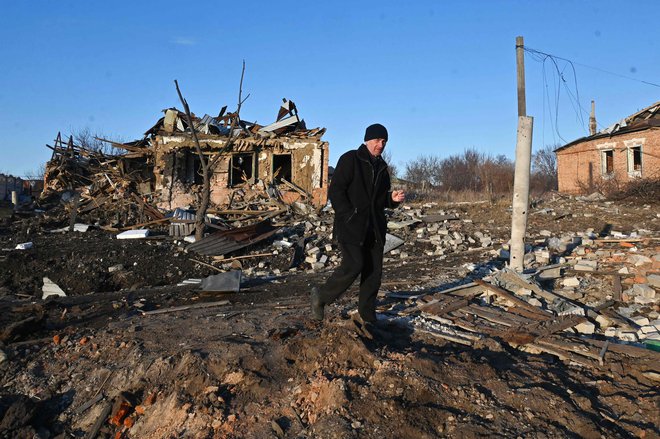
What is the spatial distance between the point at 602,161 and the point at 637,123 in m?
2.16

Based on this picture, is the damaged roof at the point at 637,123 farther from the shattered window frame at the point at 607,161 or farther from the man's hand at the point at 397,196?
the man's hand at the point at 397,196

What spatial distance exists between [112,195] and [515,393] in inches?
722

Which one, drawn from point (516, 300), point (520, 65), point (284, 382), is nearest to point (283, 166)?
point (520, 65)

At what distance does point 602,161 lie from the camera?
→ 23828 mm

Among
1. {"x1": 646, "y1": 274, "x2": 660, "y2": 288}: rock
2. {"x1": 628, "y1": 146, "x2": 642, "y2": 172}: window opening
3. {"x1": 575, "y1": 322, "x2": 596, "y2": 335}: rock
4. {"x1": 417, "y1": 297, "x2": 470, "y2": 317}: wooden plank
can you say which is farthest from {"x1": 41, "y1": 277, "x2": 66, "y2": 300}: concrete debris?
{"x1": 628, "y1": 146, "x2": 642, "y2": 172}: window opening

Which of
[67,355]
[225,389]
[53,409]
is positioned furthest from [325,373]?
[67,355]

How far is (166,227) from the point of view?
15406mm

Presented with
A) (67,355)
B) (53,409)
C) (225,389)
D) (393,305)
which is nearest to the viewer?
(225,389)

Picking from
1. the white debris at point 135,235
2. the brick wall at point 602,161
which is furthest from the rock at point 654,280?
Result: the brick wall at point 602,161

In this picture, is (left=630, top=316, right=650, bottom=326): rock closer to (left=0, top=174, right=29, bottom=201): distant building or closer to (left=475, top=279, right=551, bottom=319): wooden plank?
(left=475, top=279, right=551, bottom=319): wooden plank

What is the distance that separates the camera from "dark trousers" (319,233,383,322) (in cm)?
444

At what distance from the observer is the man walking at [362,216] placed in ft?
14.6

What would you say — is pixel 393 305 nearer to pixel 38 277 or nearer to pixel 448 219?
pixel 38 277

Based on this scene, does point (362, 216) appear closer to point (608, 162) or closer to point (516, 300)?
point (516, 300)
